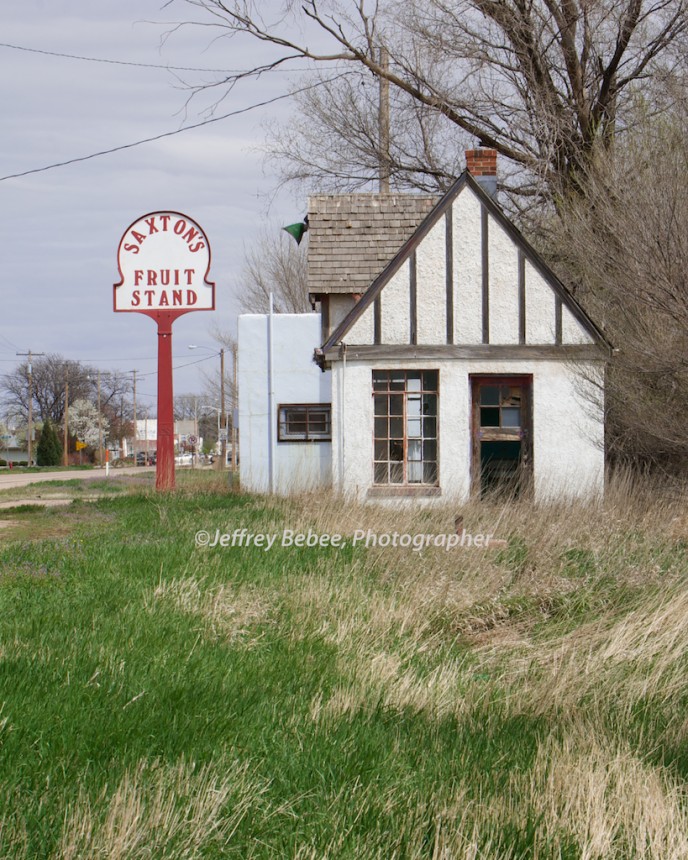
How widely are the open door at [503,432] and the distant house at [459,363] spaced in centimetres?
4

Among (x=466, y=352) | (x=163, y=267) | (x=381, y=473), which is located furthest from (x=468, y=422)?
(x=163, y=267)

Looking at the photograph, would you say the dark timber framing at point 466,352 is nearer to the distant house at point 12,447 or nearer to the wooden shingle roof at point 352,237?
the wooden shingle roof at point 352,237

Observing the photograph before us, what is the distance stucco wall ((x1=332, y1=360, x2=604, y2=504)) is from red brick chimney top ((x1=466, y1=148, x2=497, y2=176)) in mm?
3349

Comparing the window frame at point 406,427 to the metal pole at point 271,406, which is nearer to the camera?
the window frame at point 406,427

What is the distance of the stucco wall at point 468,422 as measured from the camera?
16.3 metres

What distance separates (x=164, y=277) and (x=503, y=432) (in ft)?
24.8

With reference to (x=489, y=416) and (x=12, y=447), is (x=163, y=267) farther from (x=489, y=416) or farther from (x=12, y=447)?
(x=12, y=447)

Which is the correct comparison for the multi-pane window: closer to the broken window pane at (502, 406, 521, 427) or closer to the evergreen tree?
the broken window pane at (502, 406, 521, 427)

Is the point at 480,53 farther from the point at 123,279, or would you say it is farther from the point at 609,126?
the point at 123,279

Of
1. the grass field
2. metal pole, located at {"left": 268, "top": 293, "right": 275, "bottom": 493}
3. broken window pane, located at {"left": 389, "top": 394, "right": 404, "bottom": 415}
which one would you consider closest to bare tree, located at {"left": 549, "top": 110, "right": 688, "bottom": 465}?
broken window pane, located at {"left": 389, "top": 394, "right": 404, "bottom": 415}

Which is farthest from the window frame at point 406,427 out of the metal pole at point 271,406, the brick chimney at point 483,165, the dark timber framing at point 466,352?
the metal pole at point 271,406

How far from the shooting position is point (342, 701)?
582cm

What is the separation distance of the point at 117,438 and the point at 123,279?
297 ft

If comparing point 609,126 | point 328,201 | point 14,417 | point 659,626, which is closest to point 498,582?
point 659,626
